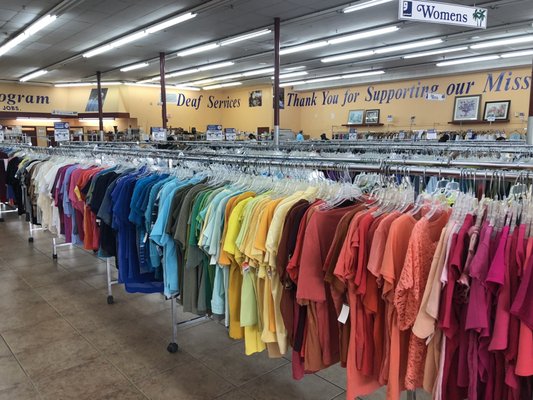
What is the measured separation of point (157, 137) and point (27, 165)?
6324 millimetres

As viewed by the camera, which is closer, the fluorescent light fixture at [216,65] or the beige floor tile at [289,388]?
the beige floor tile at [289,388]

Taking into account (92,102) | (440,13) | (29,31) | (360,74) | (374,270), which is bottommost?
(374,270)

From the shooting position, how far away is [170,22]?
10125 millimetres

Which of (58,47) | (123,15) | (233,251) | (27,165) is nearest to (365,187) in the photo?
(233,251)

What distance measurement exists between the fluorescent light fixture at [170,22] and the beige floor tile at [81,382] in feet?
26.7

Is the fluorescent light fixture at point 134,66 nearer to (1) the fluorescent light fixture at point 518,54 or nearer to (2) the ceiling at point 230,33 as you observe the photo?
(2) the ceiling at point 230,33

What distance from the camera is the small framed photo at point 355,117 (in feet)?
62.5

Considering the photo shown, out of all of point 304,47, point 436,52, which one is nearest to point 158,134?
point 304,47

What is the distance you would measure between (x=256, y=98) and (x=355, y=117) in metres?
6.08

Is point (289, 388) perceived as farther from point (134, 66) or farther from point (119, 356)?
point (134, 66)

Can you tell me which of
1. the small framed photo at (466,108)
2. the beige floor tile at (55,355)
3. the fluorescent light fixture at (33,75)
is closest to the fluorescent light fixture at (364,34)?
the small framed photo at (466,108)

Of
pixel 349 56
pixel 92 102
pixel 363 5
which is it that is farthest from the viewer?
pixel 92 102

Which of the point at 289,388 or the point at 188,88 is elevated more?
the point at 188,88

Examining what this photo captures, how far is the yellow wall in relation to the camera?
14961 millimetres
